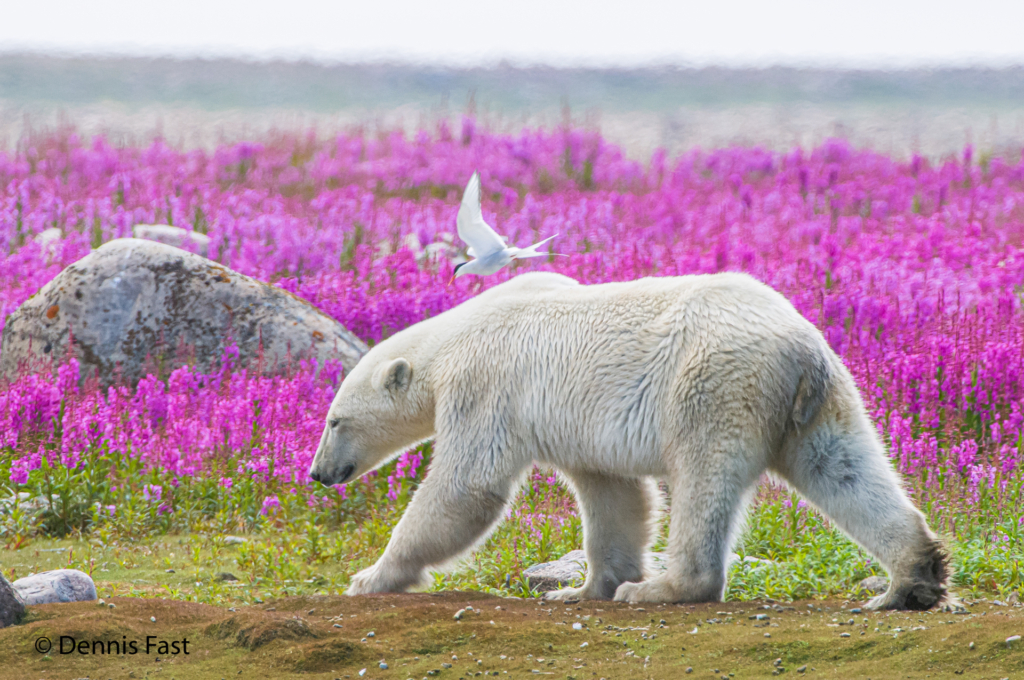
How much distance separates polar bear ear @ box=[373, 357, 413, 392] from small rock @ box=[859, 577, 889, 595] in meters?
2.38

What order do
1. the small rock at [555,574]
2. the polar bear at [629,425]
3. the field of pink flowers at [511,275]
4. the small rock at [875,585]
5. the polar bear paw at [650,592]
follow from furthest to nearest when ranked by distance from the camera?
1. the field of pink flowers at [511,275]
2. the small rock at [555,574]
3. the small rock at [875,585]
4. the polar bear paw at [650,592]
5. the polar bear at [629,425]

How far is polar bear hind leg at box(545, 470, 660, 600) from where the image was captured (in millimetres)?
5363

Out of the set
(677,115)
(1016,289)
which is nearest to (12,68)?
(677,115)

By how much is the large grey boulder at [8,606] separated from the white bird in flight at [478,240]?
3.00m

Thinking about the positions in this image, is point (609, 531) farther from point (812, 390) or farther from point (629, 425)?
point (812, 390)

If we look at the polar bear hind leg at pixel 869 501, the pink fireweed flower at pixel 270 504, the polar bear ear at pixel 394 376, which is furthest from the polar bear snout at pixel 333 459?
the polar bear hind leg at pixel 869 501

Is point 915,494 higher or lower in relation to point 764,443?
lower

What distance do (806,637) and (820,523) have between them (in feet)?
7.75

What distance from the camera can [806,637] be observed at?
13.1ft

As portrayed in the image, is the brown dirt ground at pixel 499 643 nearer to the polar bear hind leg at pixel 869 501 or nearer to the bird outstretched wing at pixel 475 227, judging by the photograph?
the polar bear hind leg at pixel 869 501

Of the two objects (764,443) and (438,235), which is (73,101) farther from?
(764,443)

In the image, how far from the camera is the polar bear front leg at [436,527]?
16.8 ft

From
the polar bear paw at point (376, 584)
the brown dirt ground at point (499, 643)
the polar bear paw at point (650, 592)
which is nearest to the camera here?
the brown dirt ground at point (499, 643)

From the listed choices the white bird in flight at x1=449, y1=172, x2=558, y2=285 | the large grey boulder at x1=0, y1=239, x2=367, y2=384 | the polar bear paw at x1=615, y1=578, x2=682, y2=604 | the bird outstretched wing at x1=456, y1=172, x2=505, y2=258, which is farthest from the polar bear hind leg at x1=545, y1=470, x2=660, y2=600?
the large grey boulder at x1=0, y1=239, x2=367, y2=384
